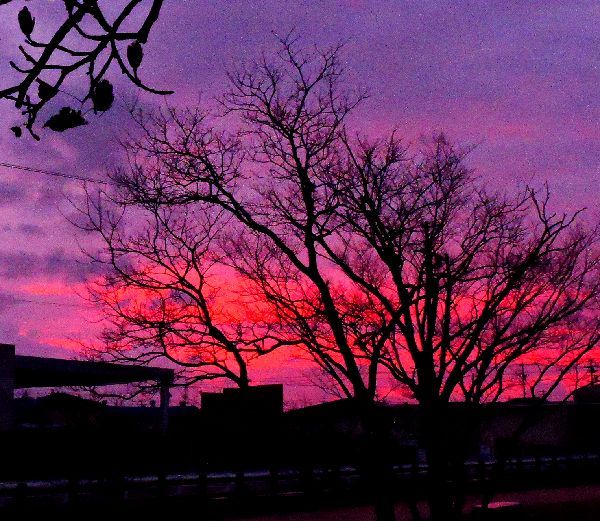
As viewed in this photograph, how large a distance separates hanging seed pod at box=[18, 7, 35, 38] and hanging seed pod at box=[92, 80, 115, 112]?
0.30 meters

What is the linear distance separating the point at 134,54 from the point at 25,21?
0.40 meters

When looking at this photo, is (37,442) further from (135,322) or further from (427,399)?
(427,399)

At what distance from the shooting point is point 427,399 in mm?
14602

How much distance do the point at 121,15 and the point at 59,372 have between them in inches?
1188

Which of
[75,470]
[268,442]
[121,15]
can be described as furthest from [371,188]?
[268,442]

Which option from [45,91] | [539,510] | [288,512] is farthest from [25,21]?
[539,510]

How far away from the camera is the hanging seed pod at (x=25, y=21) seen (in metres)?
3.08

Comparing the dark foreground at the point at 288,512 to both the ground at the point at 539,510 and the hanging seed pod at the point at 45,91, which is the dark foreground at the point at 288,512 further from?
the hanging seed pod at the point at 45,91

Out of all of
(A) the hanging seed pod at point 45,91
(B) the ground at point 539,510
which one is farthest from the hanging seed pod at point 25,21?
(B) the ground at point 539,510

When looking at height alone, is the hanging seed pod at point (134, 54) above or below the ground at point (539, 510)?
above

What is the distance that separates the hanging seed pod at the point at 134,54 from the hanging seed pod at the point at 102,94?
118 mm

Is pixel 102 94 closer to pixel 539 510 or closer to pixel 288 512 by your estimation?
pixel 288 512

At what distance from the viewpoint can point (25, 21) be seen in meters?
3.09

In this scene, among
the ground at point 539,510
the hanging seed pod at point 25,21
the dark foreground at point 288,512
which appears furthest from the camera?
the ground at point 539,510
